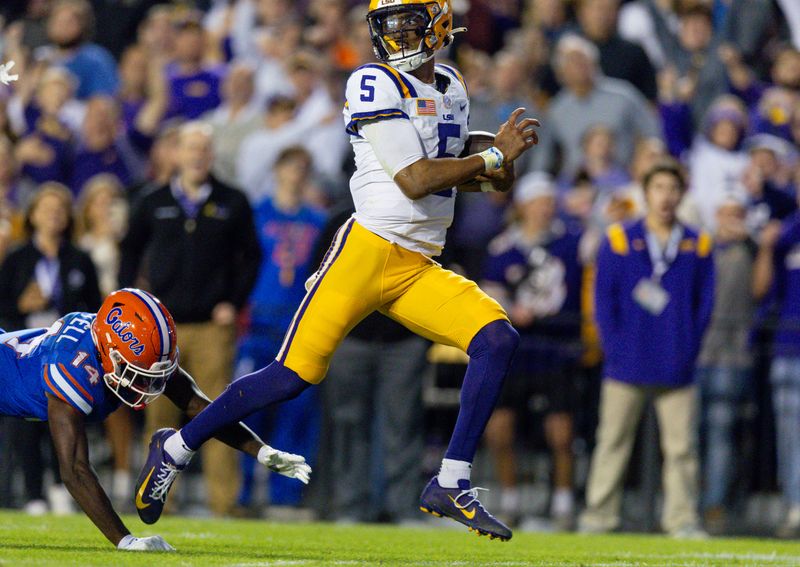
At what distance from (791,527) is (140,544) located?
539cm

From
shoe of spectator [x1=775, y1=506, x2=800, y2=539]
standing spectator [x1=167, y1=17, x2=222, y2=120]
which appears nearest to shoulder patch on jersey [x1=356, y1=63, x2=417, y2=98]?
shoe of spectator [x1=775, y1=506, x2=800, y2=539]

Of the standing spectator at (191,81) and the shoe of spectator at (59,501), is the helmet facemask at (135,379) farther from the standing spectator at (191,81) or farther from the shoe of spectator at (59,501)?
the standing spectator at (191,81)

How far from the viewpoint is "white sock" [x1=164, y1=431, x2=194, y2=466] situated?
6.86 meters

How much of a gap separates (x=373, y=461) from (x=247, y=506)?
999 millimetres

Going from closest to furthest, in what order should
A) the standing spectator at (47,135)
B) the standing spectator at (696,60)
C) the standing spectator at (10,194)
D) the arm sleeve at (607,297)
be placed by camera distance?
the arm sleeve at (607,297)
the standing spectator at (10,194)
the standing spectator at (47,135)
the standing spectator at (696,60)

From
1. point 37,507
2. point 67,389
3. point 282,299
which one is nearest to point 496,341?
point 67,389

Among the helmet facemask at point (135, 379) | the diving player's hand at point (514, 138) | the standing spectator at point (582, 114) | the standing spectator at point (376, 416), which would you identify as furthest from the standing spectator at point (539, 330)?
the helmet facemask at point (135, 379)

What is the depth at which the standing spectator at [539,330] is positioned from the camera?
10984 millimetres

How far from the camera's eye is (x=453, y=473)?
6.53m

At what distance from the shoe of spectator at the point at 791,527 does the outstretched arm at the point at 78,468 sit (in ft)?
17.6

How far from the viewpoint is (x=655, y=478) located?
10742 mm

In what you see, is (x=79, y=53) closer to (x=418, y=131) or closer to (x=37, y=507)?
(x=37, y=507)

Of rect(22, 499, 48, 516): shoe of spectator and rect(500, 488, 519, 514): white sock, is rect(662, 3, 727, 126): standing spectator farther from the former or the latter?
rect(22, 499, 48, 516): shoe of spectator

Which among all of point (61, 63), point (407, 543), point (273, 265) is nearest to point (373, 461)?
point (273, 265)
